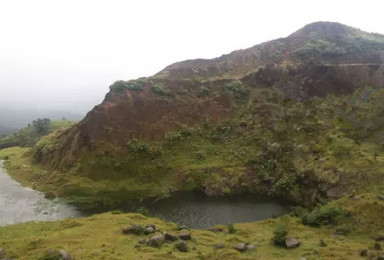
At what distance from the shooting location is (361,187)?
48594 mm

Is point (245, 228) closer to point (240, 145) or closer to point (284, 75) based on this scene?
point (240, 145)

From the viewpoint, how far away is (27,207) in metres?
56.2

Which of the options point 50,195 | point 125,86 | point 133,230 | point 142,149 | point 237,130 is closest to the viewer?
point 133,230

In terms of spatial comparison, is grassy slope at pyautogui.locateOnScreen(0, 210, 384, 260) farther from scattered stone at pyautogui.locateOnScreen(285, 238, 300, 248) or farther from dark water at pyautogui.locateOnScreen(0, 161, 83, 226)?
dark water at pyautogui.locateOnScreen(0, 161, 83, 226)

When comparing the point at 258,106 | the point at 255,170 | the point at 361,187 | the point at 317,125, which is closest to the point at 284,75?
the point at 258,106

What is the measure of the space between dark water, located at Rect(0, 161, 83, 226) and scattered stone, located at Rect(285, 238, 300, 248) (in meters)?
33.3

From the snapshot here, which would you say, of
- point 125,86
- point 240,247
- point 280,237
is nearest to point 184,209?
point 240,247

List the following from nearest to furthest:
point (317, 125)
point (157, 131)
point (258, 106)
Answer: point (317, 125) → point (157, 131) → point (258, 106)

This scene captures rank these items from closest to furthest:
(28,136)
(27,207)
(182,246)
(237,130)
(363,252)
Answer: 1. (363,252)
2. (182,246)
3. (27,207)
4. (237,130)
5. (28,136)

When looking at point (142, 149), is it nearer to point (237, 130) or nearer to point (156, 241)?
point (237, 130)

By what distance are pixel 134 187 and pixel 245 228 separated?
28.9 m

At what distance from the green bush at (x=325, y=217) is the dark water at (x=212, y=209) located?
824 centimetres

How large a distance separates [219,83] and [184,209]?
45152 mm

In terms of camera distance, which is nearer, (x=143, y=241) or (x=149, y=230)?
(x=143, y=241)
